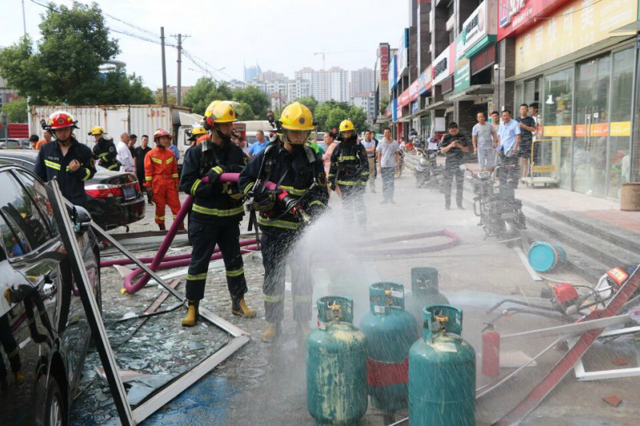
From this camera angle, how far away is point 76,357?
334 cm

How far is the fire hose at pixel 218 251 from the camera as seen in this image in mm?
4617

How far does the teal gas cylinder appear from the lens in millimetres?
3578

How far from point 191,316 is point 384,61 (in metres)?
90.1

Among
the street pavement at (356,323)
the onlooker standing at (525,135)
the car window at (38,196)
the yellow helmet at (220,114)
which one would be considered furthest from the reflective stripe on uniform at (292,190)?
the onlooker standing at (525,135)

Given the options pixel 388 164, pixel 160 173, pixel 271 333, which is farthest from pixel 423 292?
pixel 388 164

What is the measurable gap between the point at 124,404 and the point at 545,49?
14369 millimetres

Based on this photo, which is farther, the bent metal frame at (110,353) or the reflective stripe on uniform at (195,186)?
the reflective stripe on uniform at (195,186)

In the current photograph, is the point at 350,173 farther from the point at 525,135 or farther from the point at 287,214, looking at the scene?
the point at 525,135

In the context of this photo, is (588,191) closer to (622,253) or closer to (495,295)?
(622,253)

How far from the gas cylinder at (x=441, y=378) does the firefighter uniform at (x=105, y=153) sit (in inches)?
A: 445

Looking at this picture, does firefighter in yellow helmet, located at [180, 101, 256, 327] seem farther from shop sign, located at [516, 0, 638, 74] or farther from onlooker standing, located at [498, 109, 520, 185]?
onlooker standing, located at [498, 109, 520, 185]

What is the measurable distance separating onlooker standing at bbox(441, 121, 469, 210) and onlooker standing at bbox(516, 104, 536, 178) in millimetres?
2362

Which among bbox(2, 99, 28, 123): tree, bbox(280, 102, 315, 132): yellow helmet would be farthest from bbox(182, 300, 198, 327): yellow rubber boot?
bbox(2, 99, 28, 123): tree

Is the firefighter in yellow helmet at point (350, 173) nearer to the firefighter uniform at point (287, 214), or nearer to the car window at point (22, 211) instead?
the firefighter uniform at point (287, 214)
